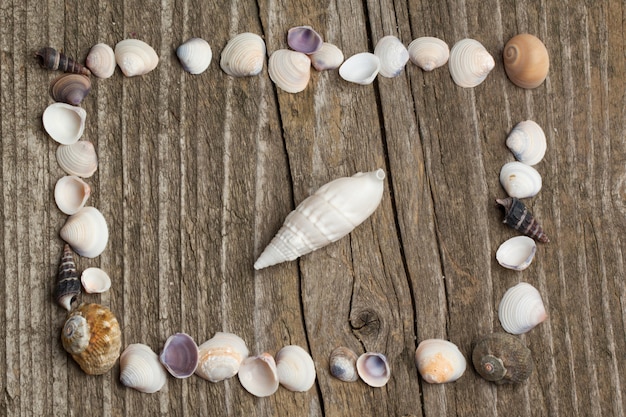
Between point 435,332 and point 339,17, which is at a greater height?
point 339,17

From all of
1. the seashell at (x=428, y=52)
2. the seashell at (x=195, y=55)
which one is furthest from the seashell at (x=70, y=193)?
the seashell at (x=428, y=52)

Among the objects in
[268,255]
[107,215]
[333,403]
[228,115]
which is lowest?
[333,403]

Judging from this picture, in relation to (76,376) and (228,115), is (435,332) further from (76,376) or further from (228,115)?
(76,376)

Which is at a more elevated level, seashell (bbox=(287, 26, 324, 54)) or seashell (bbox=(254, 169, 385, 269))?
seashell (bbox=(287, 26, 324, 54))

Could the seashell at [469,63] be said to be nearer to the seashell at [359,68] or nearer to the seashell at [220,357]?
the seashell at [359,68]

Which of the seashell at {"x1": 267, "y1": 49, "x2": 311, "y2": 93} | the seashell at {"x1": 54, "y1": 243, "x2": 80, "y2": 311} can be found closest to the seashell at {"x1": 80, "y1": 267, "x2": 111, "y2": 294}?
the seashell at {"x1": 54, "y1": 243, "x2": 80, "y2": 311}

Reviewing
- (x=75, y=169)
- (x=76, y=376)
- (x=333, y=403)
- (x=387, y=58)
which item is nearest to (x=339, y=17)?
(x=387, y=58)

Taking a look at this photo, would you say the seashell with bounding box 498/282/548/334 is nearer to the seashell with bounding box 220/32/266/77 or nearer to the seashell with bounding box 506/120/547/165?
the seashell with bounding box 506/120/547/165
